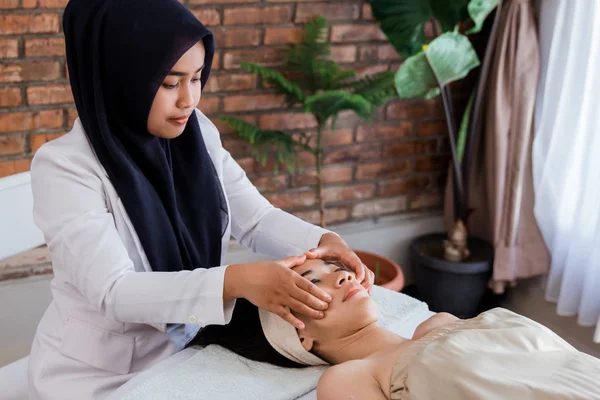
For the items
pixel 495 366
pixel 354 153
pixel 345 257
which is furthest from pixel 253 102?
pixel 495 366

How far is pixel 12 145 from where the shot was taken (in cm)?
234

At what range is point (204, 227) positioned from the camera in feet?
5.25

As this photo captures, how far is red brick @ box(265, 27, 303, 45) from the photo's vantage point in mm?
2629

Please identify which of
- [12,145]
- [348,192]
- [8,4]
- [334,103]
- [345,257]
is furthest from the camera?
[348,192]

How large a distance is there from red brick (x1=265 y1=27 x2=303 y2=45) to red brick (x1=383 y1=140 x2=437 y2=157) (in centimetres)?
66

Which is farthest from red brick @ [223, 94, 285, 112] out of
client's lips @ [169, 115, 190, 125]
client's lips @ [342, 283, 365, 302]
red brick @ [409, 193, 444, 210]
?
client's lips @ [342, 283, 365, 302]

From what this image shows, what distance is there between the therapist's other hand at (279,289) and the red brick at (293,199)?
5.04 feet

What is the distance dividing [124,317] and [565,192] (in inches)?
71.4

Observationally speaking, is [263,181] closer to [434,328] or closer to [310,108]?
[310,108]

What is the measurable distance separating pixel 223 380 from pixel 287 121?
160cm

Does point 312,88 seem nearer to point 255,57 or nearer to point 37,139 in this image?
point 255,57

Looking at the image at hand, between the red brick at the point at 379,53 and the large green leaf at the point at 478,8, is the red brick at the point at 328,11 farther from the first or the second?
the large green leaf at the point at 478,8

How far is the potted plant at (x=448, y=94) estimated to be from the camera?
2.52 meters

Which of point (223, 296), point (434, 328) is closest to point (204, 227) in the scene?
point (223, 296)
